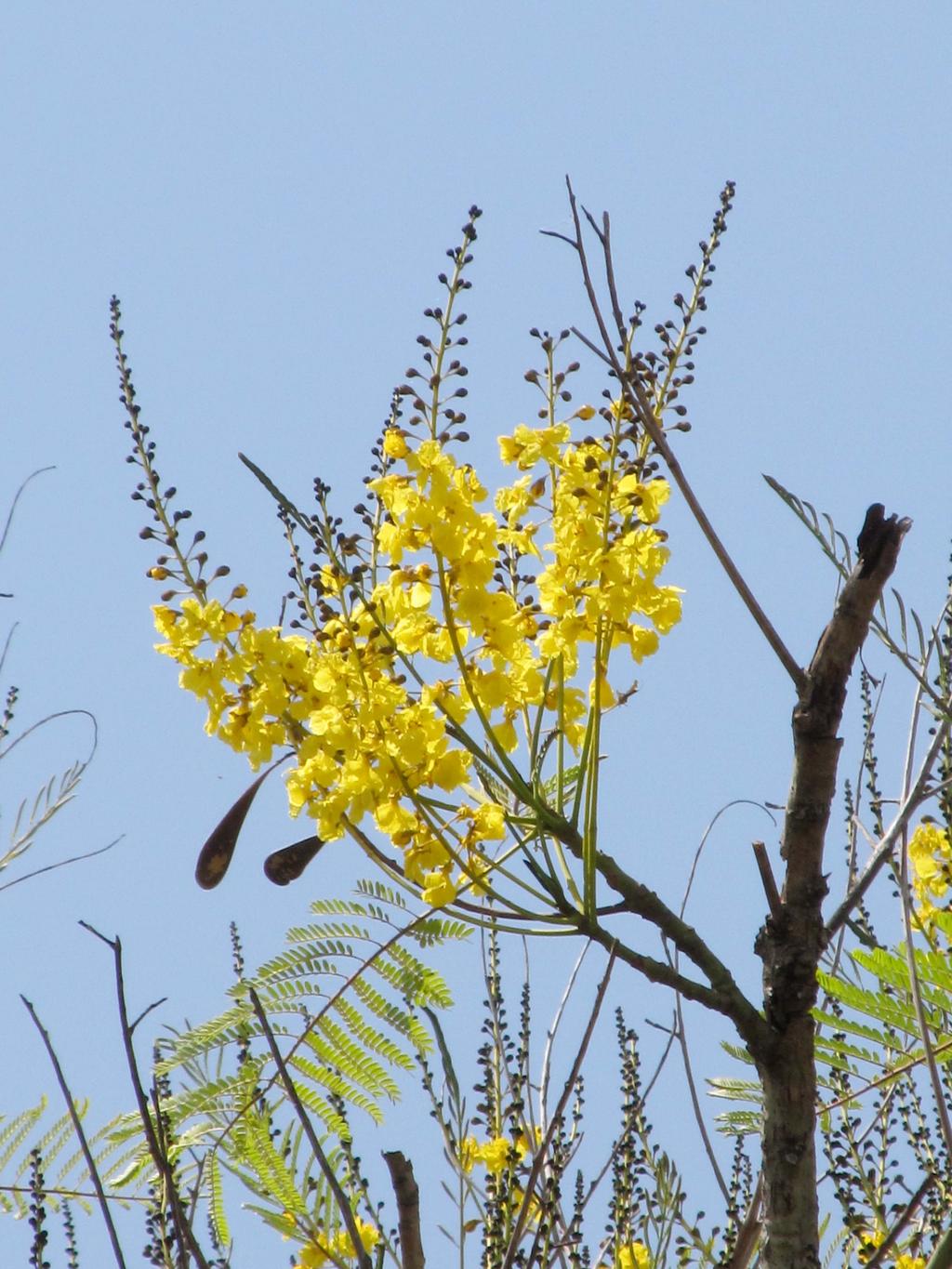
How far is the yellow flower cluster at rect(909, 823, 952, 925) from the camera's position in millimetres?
3240

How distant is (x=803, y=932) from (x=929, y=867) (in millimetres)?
1350

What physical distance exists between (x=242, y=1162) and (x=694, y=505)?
1.58 m

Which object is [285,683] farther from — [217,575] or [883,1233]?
[883,1233]

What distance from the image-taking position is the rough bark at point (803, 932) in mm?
1947

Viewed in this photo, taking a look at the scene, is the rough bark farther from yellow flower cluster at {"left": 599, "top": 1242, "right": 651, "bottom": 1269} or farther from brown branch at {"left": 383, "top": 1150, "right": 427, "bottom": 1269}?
brown branch at {"left": 383, "top": 1150, "right": 427, "bottom": 1269}

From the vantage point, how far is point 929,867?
3248 mm

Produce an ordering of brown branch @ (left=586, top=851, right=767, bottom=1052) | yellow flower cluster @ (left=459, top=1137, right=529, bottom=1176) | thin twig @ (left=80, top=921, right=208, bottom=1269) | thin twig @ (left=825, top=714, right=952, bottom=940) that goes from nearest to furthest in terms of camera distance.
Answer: thin twig @ (left=80, top=921, right=208, bottom=1269)
thin twig @ (left=825, top=714, right=952, bottom=940)
brown branch @ (left=586, top=851, right=767, bottom=1052)
yellow flower cluster @ (left=459, top=1137, right=529, bottom=1176)

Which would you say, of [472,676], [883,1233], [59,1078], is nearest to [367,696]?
[472,676]

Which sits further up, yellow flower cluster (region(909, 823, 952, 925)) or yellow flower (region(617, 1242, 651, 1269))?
yellow flower cluster (region(909, 823, 952, 925))

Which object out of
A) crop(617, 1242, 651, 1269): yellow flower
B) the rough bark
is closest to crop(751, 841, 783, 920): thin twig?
the rough bark

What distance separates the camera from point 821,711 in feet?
6.53

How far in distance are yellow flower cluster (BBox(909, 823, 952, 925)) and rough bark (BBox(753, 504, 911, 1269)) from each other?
1288mm

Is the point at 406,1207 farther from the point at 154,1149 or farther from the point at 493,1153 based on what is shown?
the point at 493,1153

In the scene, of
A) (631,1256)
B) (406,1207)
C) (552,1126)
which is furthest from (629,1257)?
(552,1126)
